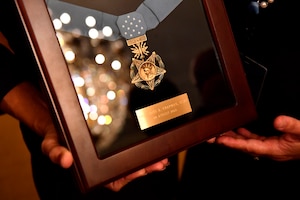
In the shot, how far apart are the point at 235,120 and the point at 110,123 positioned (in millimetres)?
237

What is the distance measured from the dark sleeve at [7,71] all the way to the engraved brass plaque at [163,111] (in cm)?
29

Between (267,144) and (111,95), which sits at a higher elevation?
(111,95)

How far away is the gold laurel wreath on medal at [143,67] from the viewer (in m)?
0.57

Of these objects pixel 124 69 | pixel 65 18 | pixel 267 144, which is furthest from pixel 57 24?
pixel 267 144

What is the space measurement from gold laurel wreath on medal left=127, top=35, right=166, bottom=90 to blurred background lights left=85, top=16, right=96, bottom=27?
7 centimetres

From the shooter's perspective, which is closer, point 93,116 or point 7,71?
point 93,116

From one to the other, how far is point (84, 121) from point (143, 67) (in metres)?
0.14

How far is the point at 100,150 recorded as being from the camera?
546 millimetres

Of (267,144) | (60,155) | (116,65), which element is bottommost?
(267,144)

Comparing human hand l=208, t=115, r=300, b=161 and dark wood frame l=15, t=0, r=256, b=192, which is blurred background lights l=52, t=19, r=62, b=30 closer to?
dark wood frame l=15, t=0, r=256, b=192

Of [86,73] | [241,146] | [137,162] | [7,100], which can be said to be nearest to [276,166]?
[241,146]

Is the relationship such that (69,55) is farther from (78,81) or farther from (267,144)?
(267,144)

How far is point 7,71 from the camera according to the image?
672 mm

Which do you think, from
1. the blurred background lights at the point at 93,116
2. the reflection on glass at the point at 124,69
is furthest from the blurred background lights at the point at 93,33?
the blurred background lights at the point at 93,116
